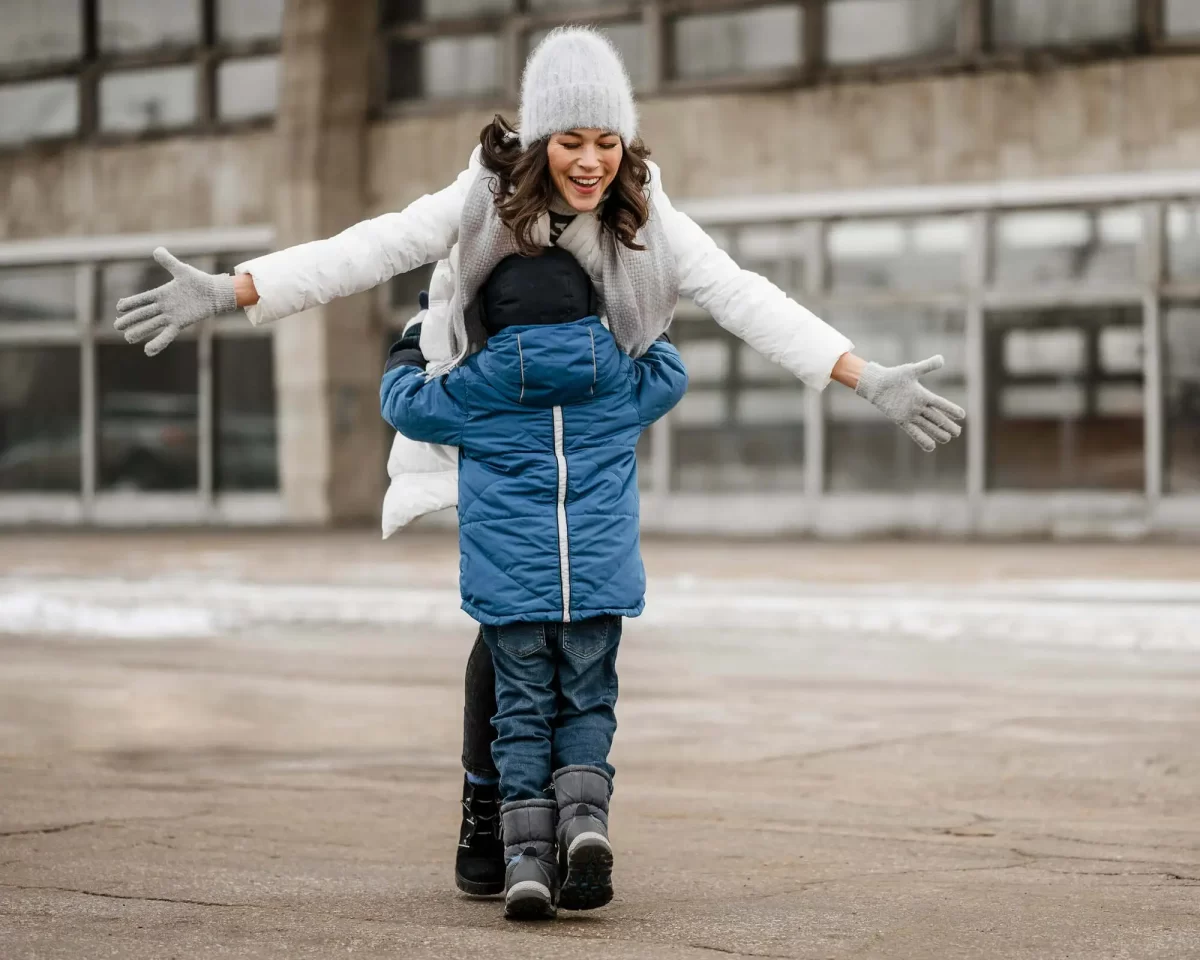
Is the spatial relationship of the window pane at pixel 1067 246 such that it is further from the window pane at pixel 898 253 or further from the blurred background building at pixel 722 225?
the window pane at pixel 898 253

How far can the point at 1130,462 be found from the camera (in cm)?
1847

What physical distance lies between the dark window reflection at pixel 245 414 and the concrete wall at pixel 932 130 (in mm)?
2687

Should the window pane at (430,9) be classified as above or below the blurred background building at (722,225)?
above

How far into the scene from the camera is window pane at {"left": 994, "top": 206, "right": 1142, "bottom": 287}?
18.5m

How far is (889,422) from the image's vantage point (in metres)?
19.3

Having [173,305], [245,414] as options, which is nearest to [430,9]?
[245,414]

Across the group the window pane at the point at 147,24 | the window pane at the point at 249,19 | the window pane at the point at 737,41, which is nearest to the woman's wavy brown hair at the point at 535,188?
the window pane at the point at 737,41

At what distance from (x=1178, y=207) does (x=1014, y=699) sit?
35.7 ft

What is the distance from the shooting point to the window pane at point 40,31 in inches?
925

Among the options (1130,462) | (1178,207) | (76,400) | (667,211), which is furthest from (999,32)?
(667,211)

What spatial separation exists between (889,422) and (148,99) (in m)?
8.66

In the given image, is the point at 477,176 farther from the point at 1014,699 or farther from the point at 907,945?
the point at 1014,699

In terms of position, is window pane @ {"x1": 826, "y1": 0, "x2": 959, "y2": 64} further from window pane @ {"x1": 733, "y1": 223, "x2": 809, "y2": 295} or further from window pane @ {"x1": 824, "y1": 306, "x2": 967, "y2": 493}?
window pane @ {"x1": 824, "y1": 306, "x2": 967, "y2": 493}

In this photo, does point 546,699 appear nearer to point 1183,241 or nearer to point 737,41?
point 1183,241
